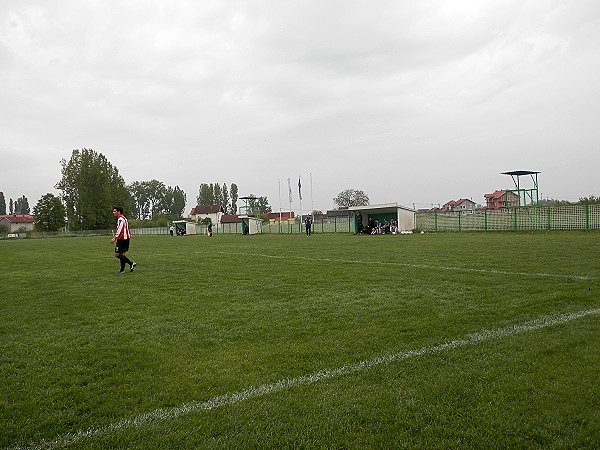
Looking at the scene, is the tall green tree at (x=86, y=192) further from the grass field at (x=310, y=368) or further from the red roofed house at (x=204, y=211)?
the grass field at (x=310, y=368)

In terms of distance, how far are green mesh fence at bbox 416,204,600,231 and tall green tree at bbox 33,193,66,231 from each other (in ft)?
225

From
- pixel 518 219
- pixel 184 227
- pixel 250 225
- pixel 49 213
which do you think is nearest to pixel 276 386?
pixel 518 219

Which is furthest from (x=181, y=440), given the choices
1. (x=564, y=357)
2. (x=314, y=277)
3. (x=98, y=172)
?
(x=98, y=172)

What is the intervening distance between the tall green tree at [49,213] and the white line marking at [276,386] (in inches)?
3412

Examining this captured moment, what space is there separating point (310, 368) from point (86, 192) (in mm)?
88265

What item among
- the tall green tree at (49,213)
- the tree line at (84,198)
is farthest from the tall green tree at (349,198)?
the tall green tree at (49,213)

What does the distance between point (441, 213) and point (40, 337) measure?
1387 inches

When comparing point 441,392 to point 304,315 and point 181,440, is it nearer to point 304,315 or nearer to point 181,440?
point 181,440

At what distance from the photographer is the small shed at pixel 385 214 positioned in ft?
119

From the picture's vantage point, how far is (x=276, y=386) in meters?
3.50

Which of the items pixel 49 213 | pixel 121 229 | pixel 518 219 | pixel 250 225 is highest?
pixel 49 213

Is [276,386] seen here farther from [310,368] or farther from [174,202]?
[174,202]

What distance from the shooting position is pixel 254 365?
400 centimetres

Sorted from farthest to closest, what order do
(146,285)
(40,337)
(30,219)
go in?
(30,219), (146,285), (40,337)
